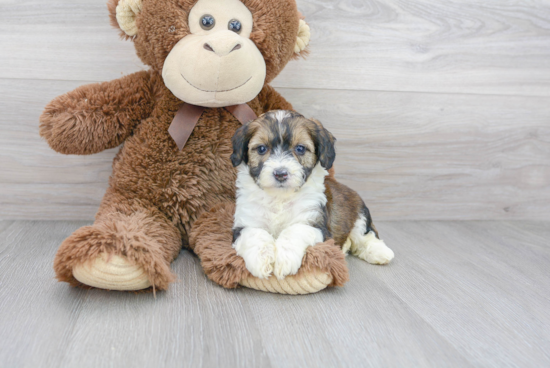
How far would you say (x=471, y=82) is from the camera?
2.66 m

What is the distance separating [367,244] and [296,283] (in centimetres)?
59

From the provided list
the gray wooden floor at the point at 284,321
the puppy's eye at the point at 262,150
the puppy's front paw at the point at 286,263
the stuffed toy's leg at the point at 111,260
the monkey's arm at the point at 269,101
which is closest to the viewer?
the gray wooden floor at the point at 284,321

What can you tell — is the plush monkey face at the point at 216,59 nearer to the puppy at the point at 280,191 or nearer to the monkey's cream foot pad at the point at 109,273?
the puppy at the point at 280,191

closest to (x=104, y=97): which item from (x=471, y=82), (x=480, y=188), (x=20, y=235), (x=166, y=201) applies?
(x=166, y=201)

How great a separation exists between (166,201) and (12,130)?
997mm

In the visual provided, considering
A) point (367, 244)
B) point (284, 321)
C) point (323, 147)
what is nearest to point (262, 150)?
point (323, 147)

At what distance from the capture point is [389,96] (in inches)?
102

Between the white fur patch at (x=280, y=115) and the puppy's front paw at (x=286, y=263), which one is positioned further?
the white fur patch at (x=280, y=115)

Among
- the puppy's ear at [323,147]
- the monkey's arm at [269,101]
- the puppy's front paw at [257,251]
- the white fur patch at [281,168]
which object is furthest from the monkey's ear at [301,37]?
the puppy's front paw at [257,251]

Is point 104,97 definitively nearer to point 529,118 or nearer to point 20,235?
point 20,235

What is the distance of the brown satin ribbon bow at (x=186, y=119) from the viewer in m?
1.94

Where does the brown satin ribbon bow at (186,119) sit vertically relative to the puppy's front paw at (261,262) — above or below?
above

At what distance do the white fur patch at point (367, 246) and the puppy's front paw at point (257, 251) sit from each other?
0.55 m

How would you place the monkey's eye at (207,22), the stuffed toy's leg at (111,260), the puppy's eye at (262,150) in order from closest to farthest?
the stuffed toy's leg at (111,260) < the puppy's eye at (262,150) < the monkey's eye at (207,22)
